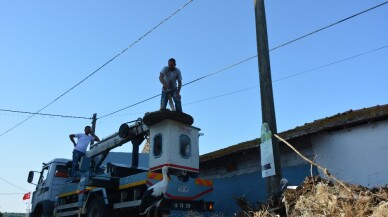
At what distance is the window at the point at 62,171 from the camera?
13.1 metres

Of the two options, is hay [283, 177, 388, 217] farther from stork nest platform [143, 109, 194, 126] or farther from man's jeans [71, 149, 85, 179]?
man's jeans [71, 149, 85, 179]

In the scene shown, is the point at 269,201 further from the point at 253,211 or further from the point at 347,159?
the point at 347,159

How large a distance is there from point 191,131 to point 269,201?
11.3 feet

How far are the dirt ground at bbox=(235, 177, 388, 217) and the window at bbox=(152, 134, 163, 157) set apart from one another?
3.15 metres

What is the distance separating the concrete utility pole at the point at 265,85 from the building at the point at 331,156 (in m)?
2.32

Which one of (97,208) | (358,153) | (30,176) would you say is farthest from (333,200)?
(30,176)

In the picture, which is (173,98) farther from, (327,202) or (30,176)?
(30,176)

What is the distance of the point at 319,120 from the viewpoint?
13141mm

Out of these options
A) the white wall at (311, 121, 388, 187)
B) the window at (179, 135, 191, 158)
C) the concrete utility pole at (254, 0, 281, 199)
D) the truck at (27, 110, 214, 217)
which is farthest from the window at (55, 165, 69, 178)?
the concrete utility pole at (254, 0, 281, 199)

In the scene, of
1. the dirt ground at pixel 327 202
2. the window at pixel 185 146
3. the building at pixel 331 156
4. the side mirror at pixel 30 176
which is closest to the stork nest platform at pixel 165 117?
the window at pixel 185 146

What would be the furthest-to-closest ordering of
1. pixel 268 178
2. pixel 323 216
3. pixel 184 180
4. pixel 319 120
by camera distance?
pixel 319 120, pixel 184 180, pixel 268 178, pixel 323 216

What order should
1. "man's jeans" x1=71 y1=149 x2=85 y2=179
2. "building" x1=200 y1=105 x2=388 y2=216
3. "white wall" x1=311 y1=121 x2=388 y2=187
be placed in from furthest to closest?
"man's jeans" x1=71 y1=149 x2=85 y2=179
"building" x1=200 y1=105 x2=388 y2=216
"white wall" x1=311 y1=121 x2=388 y2=187

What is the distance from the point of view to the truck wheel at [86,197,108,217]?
29.1 ft

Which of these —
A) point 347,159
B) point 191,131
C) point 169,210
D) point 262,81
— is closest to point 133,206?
point 169,210
